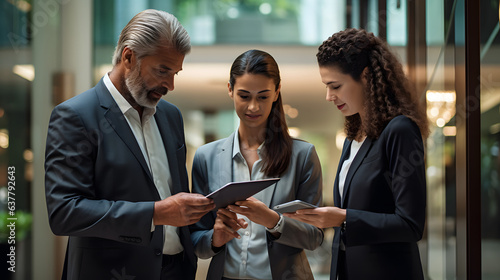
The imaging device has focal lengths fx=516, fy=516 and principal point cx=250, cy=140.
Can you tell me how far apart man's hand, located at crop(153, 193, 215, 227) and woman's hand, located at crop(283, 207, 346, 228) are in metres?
0.34

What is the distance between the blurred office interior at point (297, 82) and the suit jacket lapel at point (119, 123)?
1347 millimetres

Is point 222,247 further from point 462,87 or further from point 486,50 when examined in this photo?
point 486,50

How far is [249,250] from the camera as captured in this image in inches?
87.7

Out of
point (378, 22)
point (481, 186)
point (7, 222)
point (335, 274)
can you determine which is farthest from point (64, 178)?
point (378, 22)

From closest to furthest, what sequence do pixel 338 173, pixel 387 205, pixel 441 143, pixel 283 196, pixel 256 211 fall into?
pixel 387 205 → pixel 256 211 → pixel 338 173 → pixel 283 196 → pixel 441 143

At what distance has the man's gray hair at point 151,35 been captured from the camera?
2.09 m

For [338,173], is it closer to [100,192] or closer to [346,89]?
[346,89]

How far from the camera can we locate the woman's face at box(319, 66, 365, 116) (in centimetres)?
204

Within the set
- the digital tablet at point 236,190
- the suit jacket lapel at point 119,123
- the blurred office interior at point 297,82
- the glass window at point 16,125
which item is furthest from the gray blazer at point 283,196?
the glass window at point 16,125

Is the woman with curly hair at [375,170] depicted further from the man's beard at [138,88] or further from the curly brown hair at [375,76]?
the man's beard at [138,88]

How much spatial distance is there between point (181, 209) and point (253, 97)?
0.71 metres

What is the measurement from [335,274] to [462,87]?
0.99m

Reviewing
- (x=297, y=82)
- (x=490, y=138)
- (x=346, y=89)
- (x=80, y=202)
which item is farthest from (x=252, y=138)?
(x=297, y=82)

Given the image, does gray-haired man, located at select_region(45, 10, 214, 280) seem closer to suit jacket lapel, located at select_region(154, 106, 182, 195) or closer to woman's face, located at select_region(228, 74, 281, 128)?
suit jacket lapel, located at select_region(154, 106, 182, 195)
